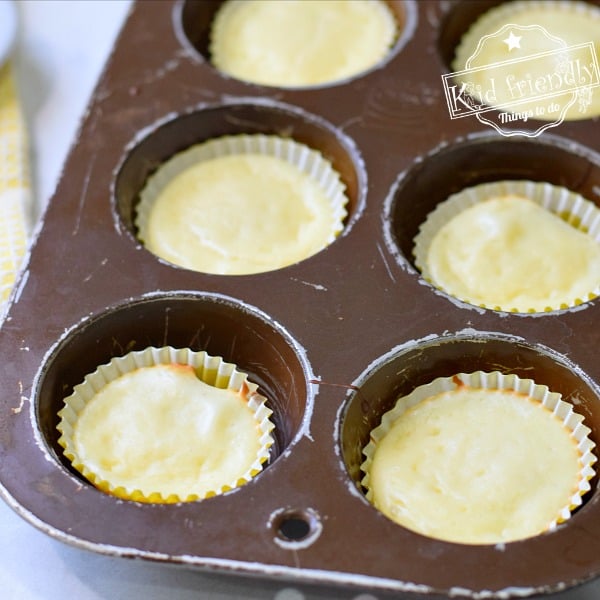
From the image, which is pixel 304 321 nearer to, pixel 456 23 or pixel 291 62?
pixel 291 62

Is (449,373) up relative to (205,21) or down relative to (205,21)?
down

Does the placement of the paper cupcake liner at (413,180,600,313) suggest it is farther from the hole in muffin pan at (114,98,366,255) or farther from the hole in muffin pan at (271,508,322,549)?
the hole in muffin pan at (271,508,322,549)

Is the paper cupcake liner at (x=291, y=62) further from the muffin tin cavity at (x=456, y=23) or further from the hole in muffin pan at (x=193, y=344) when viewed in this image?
the hole in muffin pan at (x=193, y=344)

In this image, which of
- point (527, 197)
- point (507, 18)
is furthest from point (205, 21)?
point (527, 197)

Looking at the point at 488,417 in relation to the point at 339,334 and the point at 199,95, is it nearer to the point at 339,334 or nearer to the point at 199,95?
the point at 339,334

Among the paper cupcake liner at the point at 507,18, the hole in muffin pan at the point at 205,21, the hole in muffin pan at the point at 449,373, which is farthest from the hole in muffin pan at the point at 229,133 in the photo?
the paper cupcake liner at the point at 507,18

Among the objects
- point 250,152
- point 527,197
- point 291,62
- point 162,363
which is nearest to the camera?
point 162,363
